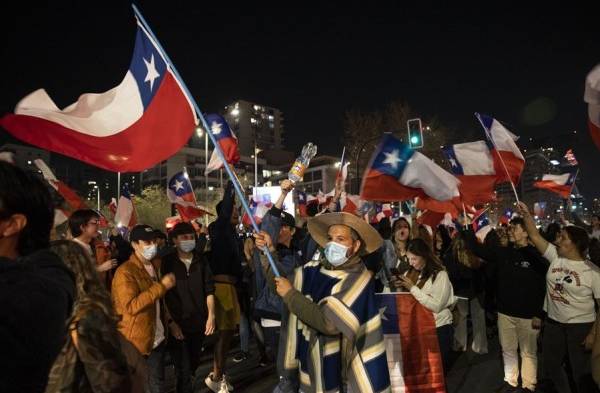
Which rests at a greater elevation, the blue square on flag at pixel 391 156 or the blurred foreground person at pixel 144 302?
the blue square on flag at pixel 391 156

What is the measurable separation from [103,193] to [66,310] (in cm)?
9152

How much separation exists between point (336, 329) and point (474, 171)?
5199 millimetres

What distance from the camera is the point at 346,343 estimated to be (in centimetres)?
305

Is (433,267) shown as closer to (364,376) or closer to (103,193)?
(364,376)

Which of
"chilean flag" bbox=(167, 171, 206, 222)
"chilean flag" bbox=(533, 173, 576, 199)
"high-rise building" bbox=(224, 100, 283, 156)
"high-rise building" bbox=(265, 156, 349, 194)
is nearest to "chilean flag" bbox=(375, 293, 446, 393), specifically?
"chilean flag" bbox=(533, 173, 576, 199)

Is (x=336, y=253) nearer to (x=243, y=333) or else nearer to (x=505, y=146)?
(x=243, y=333)

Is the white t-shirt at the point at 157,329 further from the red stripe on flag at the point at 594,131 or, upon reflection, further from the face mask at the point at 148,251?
the red stripe on flag at the point at 594,131

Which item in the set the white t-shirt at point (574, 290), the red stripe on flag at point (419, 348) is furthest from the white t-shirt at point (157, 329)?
the white t-shirt at point (574, 290)

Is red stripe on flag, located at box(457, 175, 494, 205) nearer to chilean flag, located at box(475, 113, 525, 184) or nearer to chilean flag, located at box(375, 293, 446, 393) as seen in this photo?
chilean flag, located at box(475, 113, 525, 184)

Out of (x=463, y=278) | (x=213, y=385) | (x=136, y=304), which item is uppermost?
(x=136, y=304)

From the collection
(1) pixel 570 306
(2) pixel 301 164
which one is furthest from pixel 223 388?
(1) pixel 570 306

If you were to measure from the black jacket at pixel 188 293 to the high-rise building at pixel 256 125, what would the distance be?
112 m

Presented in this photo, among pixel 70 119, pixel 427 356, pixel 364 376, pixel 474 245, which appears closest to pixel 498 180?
pixel 474 245

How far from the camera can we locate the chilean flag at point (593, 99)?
4129 mm
